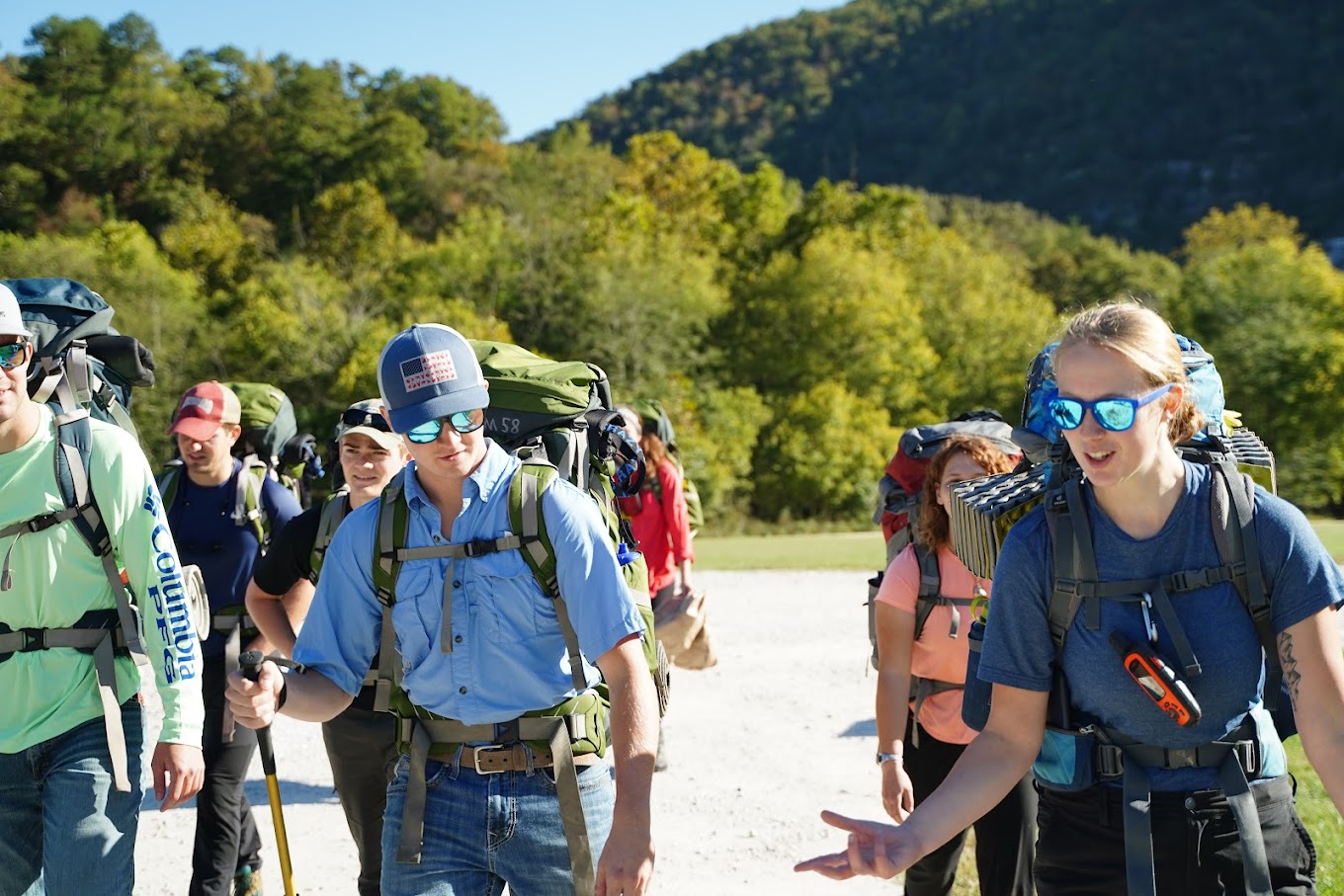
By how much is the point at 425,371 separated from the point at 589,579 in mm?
643

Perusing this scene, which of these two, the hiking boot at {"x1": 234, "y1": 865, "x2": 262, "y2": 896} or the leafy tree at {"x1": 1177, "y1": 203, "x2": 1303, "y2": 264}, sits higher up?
the leafy tree at {"x1": 1177, "y1": 203, "x2": 1303, "y2": 264}

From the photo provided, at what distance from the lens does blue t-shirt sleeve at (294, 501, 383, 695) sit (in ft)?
10.7

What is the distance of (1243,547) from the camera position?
2645 millimetres

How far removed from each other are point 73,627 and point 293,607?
1641mm

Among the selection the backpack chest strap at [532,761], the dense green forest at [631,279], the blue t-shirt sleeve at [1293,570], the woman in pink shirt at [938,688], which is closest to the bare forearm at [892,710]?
the woman in pink shirt at [938,688]

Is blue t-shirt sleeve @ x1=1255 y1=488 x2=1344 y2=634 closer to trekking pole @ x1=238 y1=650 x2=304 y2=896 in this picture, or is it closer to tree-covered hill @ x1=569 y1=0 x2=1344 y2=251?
trekking pole @ x1=238 y1=650 x2=304 y2=896

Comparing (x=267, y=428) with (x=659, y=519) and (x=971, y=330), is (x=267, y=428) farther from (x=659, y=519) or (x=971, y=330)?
(x=971, y=330)

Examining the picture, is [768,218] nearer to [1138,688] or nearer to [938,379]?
[938,379]

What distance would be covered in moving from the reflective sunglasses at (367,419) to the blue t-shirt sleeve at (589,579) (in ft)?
6.71

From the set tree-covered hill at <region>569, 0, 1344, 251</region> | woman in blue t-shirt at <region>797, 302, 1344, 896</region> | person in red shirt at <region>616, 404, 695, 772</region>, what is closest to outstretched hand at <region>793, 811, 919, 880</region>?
woman in blue t-shirt at <region>797, 302, 1344, 896</region>

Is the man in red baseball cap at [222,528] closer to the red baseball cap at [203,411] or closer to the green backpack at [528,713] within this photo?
the red baseball cap at [203,411]

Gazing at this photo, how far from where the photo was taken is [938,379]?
65312 mm

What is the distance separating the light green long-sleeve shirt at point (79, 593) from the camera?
3.46m

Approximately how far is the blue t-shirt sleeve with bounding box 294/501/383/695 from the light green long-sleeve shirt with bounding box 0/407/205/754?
0.52 meters
